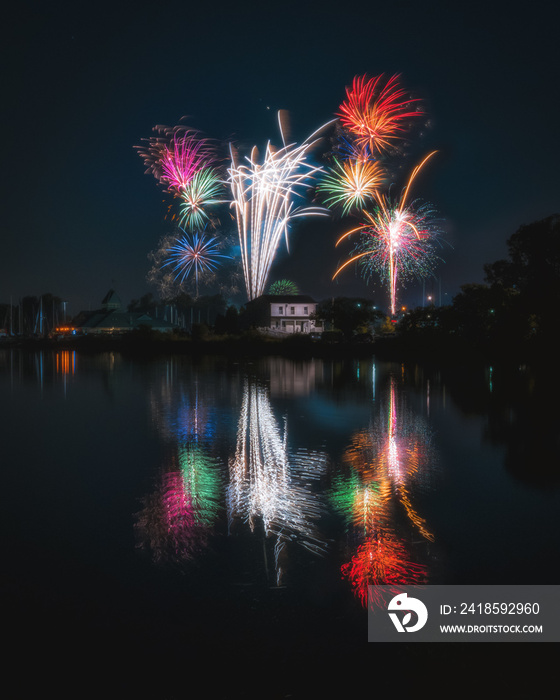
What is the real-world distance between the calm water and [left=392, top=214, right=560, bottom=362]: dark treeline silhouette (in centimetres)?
2063

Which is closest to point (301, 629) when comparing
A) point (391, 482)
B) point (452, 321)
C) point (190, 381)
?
point (391, 482)

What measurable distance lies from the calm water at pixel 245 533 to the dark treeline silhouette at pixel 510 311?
67.7 feet

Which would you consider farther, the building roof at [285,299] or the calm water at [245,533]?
the building roof at [285,299]

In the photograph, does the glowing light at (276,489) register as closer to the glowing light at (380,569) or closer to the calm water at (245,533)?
the calm water at (245,533)

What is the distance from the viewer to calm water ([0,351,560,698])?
13.0 feet

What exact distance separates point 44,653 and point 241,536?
2.27 metres

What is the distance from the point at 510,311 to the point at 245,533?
1268 inches

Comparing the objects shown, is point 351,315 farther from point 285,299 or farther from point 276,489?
point 276,489

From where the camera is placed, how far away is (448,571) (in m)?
4.96

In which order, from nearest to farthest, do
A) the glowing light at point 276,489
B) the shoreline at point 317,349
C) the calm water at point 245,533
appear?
1. the calm water at point 245,533
2. the glowing light at point 276,489
3. the shoreline at point 317,349

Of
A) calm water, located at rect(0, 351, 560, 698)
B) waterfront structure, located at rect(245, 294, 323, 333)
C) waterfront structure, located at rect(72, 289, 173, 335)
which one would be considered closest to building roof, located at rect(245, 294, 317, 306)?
waterfront structure, located at rect(245, 294, 323, 333)

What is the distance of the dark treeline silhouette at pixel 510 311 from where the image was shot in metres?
31.6

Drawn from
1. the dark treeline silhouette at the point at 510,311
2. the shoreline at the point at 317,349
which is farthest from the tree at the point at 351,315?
the dark treeline silhouette at the point at 510,311

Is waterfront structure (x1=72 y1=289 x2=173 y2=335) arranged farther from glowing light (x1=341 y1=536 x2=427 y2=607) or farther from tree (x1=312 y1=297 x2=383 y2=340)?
glowing light (x1=341 y1=536 x2=427 y2=607)
